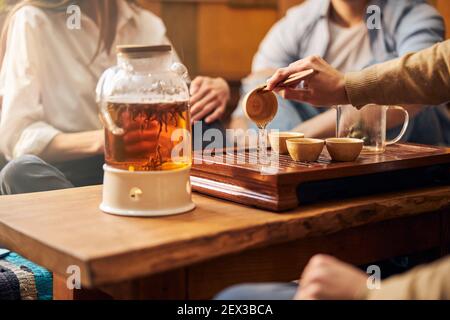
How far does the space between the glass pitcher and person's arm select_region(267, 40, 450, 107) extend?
111 mm

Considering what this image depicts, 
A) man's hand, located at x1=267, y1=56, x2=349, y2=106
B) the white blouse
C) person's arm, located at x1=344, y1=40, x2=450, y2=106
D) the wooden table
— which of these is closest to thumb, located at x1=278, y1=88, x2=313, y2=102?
man's hand, located at x1=267, y1=56, x2=349, y2=106

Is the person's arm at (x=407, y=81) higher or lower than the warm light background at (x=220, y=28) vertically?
lower

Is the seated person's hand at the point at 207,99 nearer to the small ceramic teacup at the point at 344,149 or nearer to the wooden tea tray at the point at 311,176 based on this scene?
the wooden tea tray at the point at 311,176

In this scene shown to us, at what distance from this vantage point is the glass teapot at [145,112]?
149 centimetres

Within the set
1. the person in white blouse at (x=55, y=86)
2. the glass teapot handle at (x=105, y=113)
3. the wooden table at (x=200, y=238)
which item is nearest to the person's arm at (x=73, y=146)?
the person in white blouse at (x=55, y=86)

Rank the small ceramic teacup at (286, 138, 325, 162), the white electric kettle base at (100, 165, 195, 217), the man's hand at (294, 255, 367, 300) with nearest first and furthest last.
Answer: the man's hand at (294, 255, 367, 300) < the white electric kettle base at (100, 165, 195, 217) < the small ceramic teacup at (286, 138, 325, 162)

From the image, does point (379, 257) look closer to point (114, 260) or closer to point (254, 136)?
point (114, 260)

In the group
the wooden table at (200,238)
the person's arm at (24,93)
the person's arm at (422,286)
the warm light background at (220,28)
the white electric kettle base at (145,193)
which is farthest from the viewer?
the warm light background at (220,28)

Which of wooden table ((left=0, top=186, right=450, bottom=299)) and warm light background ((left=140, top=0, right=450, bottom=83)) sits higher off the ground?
warm light background ((left=140, top=0, right=450, bottom=83))

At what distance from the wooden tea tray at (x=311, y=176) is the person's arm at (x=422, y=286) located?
1.51 ft

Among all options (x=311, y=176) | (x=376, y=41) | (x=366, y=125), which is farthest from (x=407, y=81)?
(x=376, y=41)

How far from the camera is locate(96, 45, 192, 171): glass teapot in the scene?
149 centimetres

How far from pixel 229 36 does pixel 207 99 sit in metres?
0.34

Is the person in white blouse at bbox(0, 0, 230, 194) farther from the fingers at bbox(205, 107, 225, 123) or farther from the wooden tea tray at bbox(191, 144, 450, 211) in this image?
the wooden tea tray at bbox(191, 144, 450, 211)
